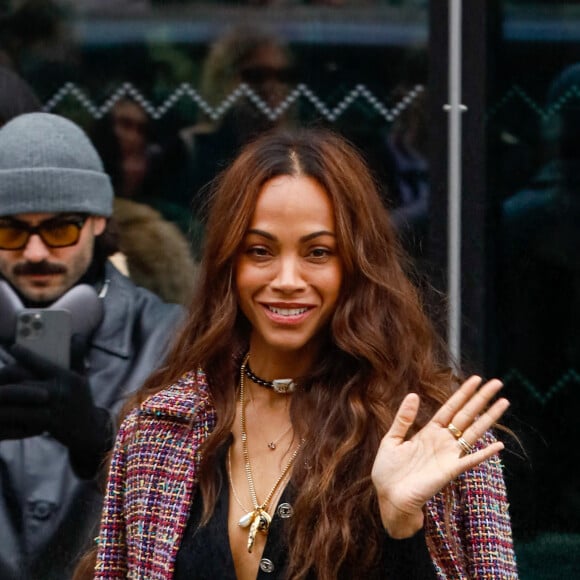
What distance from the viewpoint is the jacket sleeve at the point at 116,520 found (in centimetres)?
351

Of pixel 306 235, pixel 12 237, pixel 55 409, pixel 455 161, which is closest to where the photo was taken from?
pixel 306 235

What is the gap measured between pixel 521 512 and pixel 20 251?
1948 mm

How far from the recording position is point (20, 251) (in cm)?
500

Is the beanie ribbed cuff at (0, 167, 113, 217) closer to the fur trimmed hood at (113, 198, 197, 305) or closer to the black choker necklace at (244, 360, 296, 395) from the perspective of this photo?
the fur trimmed hood at (113, 198, 197, 305)

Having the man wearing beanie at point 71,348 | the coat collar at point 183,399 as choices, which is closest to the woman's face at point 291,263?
the coat collar at point 183,399

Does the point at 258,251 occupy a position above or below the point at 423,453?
above

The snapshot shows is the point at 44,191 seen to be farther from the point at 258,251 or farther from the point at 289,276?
the point at 289,276

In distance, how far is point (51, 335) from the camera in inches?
193

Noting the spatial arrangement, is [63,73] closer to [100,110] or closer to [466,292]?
[100,110]

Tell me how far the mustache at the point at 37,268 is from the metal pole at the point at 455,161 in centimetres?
136

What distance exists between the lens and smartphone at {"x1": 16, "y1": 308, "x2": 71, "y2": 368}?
4898 millimetres

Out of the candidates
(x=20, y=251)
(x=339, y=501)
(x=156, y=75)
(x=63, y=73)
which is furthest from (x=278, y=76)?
(x=339, y=501)

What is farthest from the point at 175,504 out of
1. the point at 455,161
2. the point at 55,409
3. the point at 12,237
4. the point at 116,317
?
the point at 455,161

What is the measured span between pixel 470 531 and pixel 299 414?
458 mm
